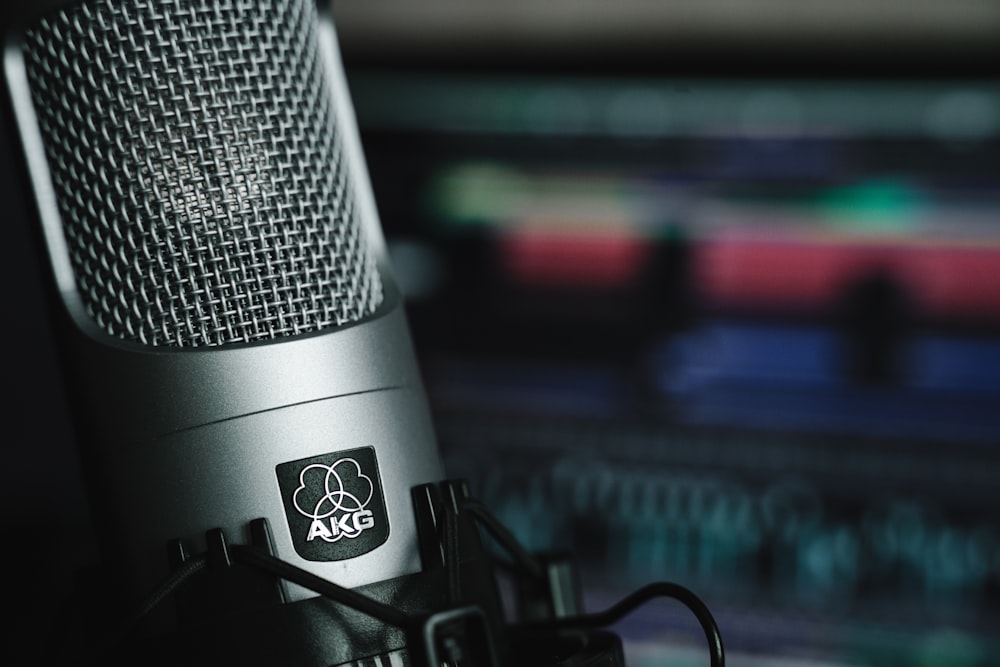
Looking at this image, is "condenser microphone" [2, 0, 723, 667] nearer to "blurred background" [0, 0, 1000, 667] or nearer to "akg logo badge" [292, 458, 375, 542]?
"akg logo badge" [292, 458, 375, 542]

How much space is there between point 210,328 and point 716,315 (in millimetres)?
1087

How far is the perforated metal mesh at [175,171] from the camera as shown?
344 millimetres

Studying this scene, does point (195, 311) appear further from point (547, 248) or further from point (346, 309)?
point (547, 248)

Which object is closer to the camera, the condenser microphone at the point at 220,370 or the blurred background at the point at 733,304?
the condenser microphone at the point at 220,370

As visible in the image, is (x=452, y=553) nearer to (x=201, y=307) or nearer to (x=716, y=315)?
(x=201, y=307)

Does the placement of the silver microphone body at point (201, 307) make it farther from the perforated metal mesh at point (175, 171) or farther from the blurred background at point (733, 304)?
the blurred background at point (733, 304)

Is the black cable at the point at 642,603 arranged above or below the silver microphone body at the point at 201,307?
below

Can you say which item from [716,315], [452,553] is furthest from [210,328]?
[716,315]

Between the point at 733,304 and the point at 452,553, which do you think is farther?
the point at 733,304

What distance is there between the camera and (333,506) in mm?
338

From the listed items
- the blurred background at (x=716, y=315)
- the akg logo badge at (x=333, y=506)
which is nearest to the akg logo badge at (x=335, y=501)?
the akg logo badge at (x=333, y=506)

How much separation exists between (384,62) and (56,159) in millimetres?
1216

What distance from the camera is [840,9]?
1489mm

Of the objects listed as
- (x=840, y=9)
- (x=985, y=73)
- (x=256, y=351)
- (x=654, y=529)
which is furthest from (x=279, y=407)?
(x=840, y=9)
